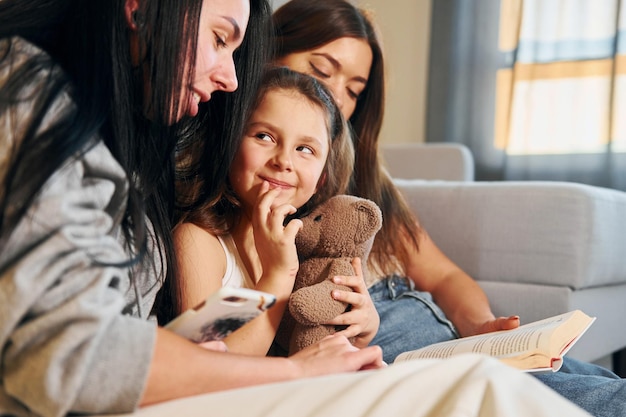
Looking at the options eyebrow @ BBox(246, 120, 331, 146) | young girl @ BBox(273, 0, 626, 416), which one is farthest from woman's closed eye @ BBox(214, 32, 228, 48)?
young girl @ BBox(273, 0, 626, 416)

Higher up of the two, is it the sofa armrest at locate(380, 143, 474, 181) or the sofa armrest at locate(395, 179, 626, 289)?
the sofa armrest at locate(395, 179, 626, 289)

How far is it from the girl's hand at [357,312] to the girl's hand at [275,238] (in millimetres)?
79

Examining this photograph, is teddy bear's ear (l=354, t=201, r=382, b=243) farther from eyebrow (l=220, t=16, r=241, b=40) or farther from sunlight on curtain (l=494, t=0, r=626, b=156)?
sunlight on curtain (l=494, t=0, r=626, b=156)

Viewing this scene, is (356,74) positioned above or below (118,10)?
below

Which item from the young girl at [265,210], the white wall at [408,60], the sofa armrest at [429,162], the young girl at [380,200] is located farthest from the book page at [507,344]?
the white wall at [408,60]

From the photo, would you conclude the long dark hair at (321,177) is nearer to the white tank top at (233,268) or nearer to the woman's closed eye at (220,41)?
the white tank top at (233,268)

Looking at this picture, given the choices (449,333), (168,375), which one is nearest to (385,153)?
(449,333)

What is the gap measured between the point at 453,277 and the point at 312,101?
0.56m

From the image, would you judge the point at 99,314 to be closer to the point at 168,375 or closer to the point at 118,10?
the point at 168,375

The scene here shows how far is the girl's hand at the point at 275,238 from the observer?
1129 millimetres

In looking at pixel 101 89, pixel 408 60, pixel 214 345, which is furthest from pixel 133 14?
pixel 408 60

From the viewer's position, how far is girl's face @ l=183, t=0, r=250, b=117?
99cm

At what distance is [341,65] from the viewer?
1.70 metres

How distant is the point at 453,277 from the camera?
169 centimetres
